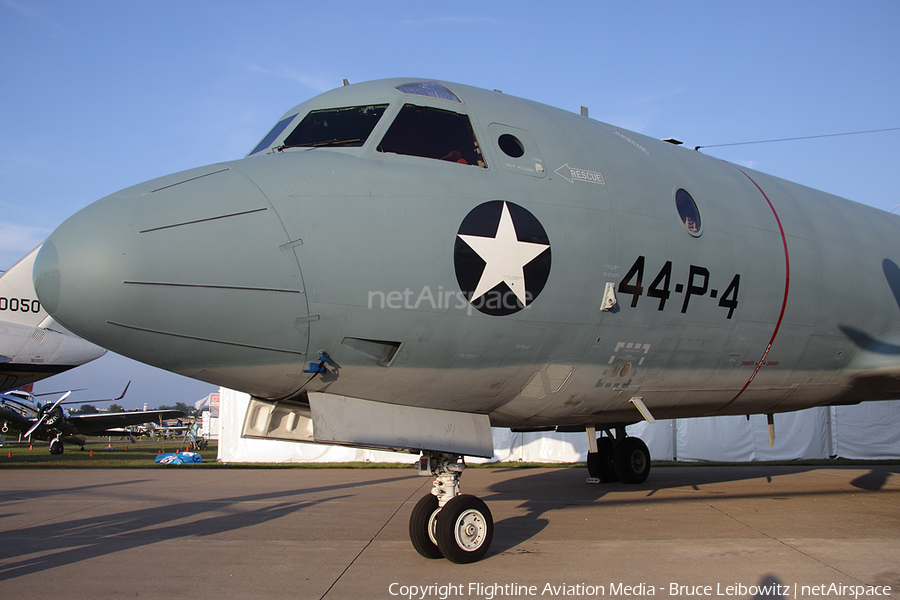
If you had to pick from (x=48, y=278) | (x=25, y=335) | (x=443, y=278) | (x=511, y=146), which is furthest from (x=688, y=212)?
(x=25, y=335)

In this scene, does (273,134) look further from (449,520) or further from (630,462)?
(630,462)

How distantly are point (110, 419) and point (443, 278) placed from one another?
38815mm

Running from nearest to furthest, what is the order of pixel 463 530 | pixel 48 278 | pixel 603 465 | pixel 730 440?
pixel 48 278 → pixel 463 530 → pixel 603 465 → pixel 730 440

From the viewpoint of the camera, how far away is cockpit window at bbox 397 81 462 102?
562 cm

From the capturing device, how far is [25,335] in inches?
821

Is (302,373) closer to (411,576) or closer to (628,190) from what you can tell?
(411,576)

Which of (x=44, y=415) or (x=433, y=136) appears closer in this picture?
(x=433, y=136)

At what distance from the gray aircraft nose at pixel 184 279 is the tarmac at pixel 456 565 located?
2.06 m

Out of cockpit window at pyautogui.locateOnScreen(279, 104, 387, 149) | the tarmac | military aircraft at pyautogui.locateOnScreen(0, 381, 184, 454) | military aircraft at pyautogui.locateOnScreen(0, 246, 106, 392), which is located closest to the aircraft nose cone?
cockpit window at pyautogui.locateOnScreen(279, 104, 387, 149)

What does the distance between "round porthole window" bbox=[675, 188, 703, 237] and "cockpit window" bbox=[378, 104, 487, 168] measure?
2.39 metres

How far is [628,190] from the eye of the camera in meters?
5.99

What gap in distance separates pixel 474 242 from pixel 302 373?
1693 millimetres

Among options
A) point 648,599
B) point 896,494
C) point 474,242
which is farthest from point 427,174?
point 896,494

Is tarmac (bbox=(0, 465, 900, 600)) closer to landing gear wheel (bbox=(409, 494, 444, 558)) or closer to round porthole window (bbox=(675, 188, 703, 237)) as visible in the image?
landing gear wheel (bbox=(409, 494, 444, 558))
